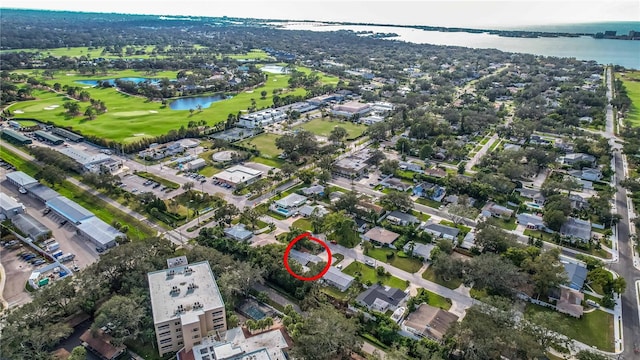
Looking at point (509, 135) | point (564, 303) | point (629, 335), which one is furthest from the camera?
point (509, 135)

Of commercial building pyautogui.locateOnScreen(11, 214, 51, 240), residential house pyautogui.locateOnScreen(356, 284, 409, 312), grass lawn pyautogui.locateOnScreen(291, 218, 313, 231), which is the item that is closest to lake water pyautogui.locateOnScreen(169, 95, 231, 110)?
commercial building pyautogui.locateOnScreen(11, 214, 51, 240)

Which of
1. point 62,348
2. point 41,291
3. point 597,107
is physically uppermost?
point 597,107

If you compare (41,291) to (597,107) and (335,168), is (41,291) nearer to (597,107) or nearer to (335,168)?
(335,168)

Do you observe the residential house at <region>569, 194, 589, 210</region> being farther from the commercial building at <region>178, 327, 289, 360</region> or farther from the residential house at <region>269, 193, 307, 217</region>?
the commercial building at <region>178, 327, 289, 360</region>

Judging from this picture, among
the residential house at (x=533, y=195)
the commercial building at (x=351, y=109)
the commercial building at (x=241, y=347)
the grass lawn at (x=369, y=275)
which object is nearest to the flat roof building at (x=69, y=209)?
the commercial building at (x=241, y=347)

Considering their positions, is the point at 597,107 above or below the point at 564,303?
above

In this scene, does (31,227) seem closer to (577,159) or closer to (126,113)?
(126,113)

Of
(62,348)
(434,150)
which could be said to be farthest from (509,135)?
(62,348)
